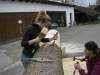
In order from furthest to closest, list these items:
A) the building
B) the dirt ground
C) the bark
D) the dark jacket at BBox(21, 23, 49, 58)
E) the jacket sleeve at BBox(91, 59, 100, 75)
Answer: the building
the dirt ground
the dark jacket at BBox(21, 23, 49, 58)
the bark
the jacket sleeve at BBox(91, 59, 100, 75)

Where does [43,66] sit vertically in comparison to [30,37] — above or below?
below

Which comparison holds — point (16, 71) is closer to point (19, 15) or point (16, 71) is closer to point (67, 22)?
point (19, 15)

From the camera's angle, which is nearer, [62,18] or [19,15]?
[19,15]

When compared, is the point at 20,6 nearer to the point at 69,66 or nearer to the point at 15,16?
the point at 15,16

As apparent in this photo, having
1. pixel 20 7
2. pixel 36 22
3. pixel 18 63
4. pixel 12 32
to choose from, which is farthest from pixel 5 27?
pixel 36 22

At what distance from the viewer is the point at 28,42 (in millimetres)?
3055

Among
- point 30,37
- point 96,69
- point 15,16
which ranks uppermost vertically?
point 30,37

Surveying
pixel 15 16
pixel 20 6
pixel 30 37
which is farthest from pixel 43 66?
pixel 20 6

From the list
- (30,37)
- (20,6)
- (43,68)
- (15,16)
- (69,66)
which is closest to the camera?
(43,68)

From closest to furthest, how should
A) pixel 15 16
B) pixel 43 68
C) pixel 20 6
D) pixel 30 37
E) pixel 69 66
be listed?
pixel 43 68, pixel 30 37, pixel 69 66, pixel 15 16, pixel 20 6

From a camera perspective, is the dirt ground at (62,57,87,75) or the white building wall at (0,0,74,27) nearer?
the dirt ground at (62,57,87,75)

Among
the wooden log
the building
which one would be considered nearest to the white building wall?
the building

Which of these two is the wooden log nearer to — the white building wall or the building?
the building

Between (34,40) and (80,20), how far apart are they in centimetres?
3361
